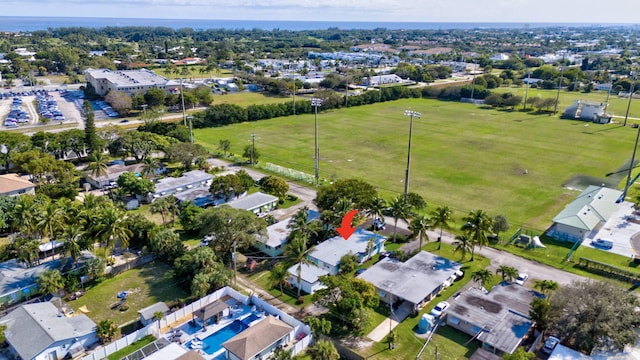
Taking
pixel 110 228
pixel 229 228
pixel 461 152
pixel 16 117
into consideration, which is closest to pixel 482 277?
pixel 229 228

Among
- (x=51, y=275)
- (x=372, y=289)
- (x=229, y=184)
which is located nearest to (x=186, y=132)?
(x=229, y=184)

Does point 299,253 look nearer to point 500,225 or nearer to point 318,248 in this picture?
point 318,248

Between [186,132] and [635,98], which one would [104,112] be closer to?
[186,132]

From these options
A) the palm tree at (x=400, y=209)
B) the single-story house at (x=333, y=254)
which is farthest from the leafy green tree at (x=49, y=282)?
the palm tree at (x=400, y=209)

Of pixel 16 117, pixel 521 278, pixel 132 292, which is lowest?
pixel 132 292

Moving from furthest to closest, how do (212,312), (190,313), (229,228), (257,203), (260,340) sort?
1. (257,203)
2. (229,228)
3. (190,313)
4. (212,312)
5. (260,340)

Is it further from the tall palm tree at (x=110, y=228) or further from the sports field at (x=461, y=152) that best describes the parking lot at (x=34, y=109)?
the tall palm tree at (x=110, y=228)
